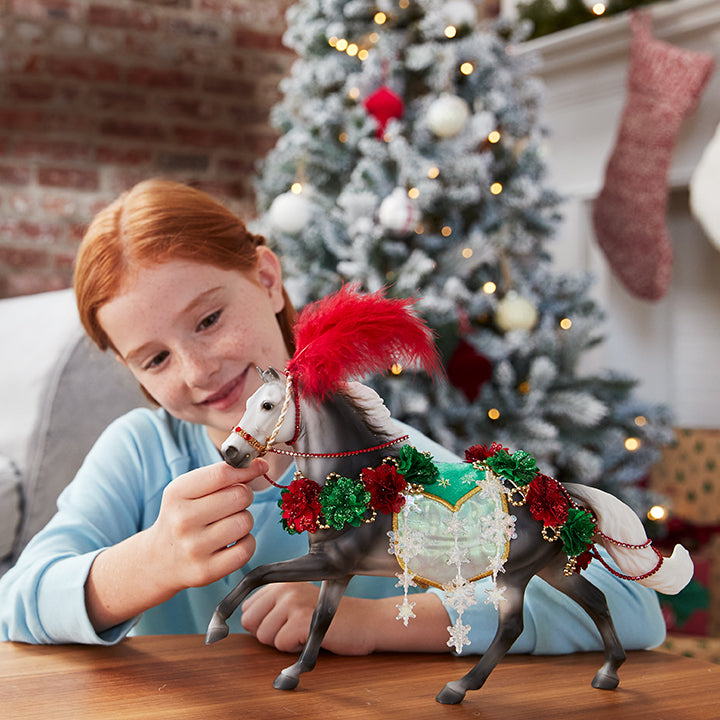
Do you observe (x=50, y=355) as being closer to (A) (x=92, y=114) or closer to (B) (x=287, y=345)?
(B) (x=287, y=345)

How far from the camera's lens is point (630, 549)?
0.58m

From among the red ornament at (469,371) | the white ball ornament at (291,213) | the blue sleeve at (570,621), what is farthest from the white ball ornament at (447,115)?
the blue sleeve at (570,621)

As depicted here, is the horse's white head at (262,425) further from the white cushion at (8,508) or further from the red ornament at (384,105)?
the red ornament at (384,105)

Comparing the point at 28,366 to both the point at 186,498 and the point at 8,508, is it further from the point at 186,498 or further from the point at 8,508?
the point at 186,498

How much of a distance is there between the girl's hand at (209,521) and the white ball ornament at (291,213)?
4.61ft

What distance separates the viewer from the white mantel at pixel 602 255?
2.51 meters

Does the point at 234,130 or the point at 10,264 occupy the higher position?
the point at 234,130

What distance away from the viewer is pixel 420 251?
1.88 m

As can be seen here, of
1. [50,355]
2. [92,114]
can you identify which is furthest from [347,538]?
[92,114]

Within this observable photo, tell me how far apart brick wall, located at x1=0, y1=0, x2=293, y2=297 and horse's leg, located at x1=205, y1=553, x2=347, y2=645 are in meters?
2.15

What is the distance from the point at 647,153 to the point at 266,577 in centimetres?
210

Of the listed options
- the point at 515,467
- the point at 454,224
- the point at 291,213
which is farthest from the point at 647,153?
the point at 515,467

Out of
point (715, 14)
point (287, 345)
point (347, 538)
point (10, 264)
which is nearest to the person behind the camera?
point (347, 538)

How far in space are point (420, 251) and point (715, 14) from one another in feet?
3.82
